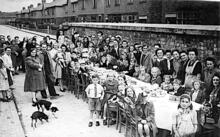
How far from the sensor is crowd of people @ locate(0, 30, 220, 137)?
493 centimetres

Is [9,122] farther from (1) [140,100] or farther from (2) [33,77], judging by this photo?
(1) [140,100]

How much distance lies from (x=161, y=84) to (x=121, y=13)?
14.8m

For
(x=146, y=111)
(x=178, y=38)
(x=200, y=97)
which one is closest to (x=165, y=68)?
(x=178, y=38)

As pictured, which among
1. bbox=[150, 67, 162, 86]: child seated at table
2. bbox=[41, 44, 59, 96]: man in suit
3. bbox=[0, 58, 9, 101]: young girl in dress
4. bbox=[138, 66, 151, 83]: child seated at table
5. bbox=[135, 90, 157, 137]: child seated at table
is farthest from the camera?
bbox=[41, 44, 59, 96]: man in suit

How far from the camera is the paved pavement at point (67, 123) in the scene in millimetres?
5887

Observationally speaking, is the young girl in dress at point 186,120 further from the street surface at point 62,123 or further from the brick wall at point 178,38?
the brick wall at point 178,38

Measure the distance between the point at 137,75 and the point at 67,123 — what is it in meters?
2.31

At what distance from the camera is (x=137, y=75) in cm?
767

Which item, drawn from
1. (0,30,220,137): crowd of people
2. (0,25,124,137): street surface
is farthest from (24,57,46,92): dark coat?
(0,25,124,137): street surface

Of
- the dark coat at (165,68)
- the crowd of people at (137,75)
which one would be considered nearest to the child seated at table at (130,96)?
the crowd of people at (137,75)

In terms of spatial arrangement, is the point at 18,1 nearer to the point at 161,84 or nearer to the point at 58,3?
the point at 161,84

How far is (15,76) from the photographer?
11.6m

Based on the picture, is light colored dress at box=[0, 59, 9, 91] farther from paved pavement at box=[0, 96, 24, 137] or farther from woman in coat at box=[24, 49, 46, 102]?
woman in coat at box=[24, 49, 46, 102]

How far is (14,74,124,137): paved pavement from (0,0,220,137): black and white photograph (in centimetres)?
2
